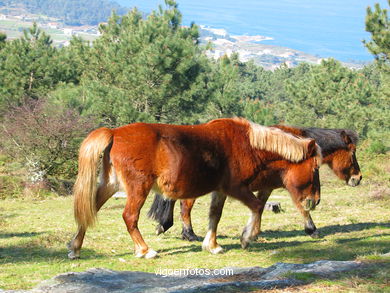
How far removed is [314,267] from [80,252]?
3.66 meters

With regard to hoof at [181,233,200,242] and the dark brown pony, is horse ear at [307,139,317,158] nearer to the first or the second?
the dark brown pony

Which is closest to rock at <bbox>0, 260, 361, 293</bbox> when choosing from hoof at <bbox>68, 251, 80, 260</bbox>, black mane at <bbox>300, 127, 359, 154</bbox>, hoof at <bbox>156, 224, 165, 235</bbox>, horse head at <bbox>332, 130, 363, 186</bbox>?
hoof at <bbox>68, 251, 80, 260</bbox>

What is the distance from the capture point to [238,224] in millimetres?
10742

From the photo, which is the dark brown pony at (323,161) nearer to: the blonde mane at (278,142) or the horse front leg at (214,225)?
the blonde mane at (278,142)

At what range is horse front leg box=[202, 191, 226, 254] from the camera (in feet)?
24.7

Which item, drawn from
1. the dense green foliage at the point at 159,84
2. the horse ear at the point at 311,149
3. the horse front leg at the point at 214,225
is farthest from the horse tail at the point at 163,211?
the dense green foliage at the point at 159,84

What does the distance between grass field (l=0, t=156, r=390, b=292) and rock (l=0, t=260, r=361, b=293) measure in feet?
1.10

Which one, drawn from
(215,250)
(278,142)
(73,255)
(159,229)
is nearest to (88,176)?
(73,255)

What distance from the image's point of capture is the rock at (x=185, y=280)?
4.49 meters

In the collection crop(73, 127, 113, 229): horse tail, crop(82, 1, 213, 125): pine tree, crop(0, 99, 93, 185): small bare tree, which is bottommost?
crop(0, 99, 93, 185): small bare tree

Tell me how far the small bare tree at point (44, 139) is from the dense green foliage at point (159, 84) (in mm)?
119

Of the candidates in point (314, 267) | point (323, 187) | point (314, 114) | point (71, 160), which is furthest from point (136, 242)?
point (314, 114)

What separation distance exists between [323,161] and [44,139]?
14.1m

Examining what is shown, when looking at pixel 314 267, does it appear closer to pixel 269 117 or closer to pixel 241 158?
Result: pixel 241 158
